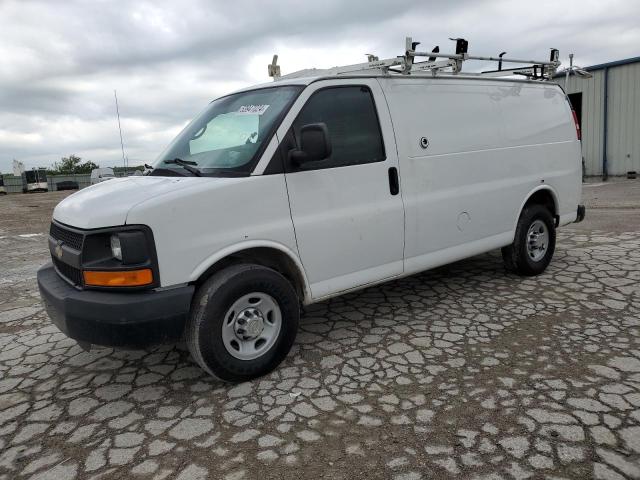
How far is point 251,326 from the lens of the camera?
335cm

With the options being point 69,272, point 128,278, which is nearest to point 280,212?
point 128,278

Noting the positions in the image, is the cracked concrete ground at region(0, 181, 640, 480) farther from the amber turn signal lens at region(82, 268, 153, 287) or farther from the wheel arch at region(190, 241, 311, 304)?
the amber turn signal lens at region(82, 268, 153, 287)

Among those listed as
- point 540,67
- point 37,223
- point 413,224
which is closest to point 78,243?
point 413,224

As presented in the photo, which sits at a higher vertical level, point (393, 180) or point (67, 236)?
point (393, 180)

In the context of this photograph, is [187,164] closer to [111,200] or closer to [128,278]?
[111,200]

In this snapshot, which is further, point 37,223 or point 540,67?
point 37,223

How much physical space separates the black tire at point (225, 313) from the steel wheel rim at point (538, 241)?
3.17 metres

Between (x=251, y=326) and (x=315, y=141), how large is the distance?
4.31 ft

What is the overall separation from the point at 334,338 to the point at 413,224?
1159 mm

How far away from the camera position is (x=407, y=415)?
9.48 feet

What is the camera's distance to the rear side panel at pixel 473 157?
4.20 m

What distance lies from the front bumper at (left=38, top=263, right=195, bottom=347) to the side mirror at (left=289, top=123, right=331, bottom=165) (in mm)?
1178

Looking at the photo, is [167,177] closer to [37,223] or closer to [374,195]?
[374,195]

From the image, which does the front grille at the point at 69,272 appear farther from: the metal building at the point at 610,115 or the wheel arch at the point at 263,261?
the metal building at the point at 610,115
